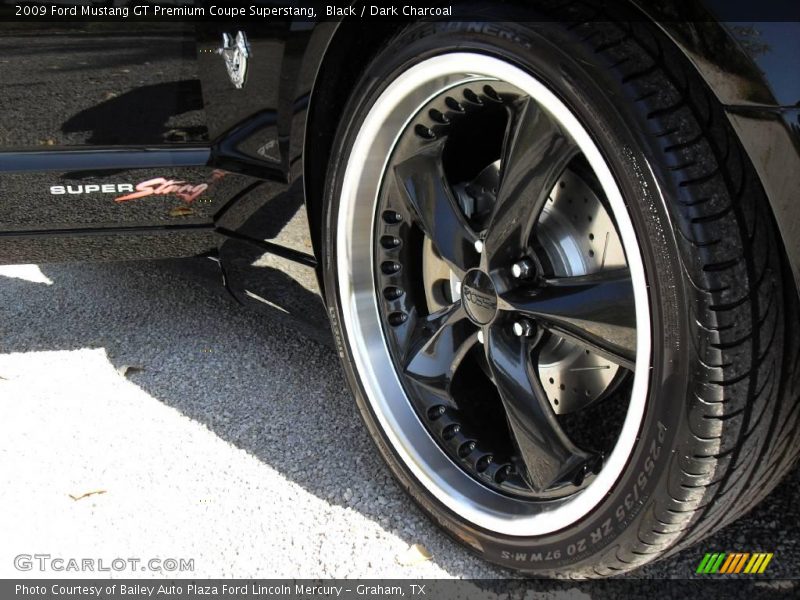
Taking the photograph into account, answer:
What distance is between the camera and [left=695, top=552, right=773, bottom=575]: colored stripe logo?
1.77m

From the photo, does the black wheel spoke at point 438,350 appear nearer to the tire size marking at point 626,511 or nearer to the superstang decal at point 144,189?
the tire size marking at point 626,511

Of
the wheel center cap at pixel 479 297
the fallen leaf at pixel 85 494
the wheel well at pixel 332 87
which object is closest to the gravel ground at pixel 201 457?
the fallen leaf at pixel 85 494

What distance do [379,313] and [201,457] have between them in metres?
0.63

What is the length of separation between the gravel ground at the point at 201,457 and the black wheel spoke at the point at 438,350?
30 centimetres

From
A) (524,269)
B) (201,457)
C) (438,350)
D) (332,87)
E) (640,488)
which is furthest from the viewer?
(201,457)

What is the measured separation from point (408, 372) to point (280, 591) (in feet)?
1.84

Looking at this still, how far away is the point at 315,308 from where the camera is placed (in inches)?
87.5

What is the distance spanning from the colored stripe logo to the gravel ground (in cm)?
4

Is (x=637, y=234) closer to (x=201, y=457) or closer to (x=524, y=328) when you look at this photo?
(x=524, y=328)

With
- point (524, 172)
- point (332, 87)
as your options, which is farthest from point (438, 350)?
point (332, 87)

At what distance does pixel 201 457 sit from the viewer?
2.25 meters

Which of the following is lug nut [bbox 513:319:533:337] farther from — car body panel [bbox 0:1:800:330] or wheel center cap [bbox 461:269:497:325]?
car body panel [bbox 0:1:800:330]

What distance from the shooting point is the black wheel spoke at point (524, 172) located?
5.23ft

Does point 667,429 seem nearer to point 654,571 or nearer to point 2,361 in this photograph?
point 654,571
